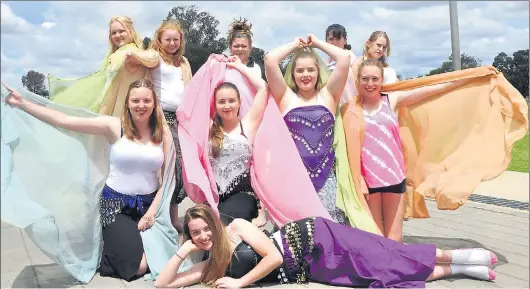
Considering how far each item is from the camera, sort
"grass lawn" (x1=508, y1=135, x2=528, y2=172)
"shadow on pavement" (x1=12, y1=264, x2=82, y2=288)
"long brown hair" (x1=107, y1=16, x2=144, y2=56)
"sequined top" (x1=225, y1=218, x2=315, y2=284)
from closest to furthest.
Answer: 1. "sequined top" (x1=225, y1=218, x2=315, y2=284)
2. "shadow on pavement" (x1=12, y1=264, x2=82, y2=288)
3. "long brown hair" (x1=107, y1=16, x2=144, y2=56)
4. "grass lawn" (x1=508, y1=135, x2=528, y2=172)

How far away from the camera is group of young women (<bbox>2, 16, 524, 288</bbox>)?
3.91 m

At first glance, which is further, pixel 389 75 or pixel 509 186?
pixel 509 186

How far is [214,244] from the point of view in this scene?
3438 mm

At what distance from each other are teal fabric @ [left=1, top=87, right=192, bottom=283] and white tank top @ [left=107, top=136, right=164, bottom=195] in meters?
0.12

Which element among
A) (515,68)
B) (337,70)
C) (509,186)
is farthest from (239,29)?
(509,186)

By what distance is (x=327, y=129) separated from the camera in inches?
168

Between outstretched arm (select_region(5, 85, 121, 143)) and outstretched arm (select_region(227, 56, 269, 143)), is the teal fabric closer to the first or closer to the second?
outstretched arm (select_region(5, 85, 121, 143))

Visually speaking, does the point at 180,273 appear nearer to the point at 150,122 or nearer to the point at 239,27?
the point at 150,122

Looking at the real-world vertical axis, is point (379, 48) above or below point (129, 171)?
above

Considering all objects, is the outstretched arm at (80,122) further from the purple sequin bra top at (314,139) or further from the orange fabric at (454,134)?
the orange fabric at (454,134)

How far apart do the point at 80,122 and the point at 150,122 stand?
534mm

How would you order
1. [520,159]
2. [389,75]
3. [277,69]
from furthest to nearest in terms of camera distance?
[520,159]
[389,75]
[277,69]

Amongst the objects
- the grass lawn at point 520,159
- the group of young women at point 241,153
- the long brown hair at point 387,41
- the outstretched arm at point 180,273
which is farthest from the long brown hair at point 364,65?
the grass lawn at point 520,159

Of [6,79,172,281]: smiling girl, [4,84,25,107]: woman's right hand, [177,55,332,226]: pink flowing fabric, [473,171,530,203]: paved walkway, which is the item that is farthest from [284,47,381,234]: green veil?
[473,171,530,203]: paved walkway
